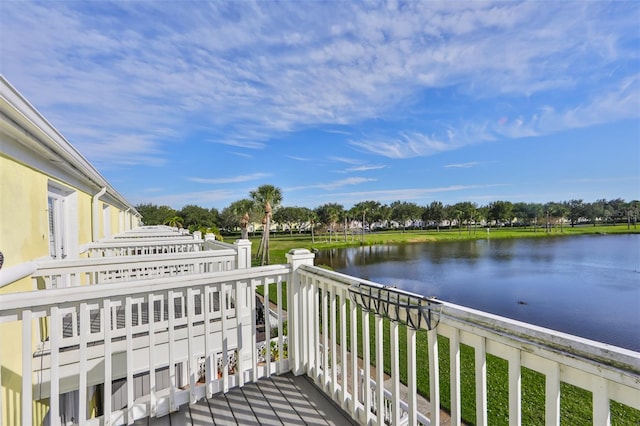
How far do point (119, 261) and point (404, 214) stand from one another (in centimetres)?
5587

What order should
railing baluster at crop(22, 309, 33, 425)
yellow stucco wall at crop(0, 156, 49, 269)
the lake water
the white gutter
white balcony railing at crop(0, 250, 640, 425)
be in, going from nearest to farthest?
white balcony railing at crop(0, 250, 640, 425)
railing baluster at crop(22, 309, 33, 425)
the white gutter
yellow stucco wall at crop(0, 156, 49, 269)
the lake water

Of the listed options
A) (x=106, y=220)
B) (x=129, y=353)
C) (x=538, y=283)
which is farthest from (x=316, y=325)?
(x=538, y=283)

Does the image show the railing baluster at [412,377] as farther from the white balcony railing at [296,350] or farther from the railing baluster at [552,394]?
the railing baluster at [552,394]

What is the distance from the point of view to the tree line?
4419 cm

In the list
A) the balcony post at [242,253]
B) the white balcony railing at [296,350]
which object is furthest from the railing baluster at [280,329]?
the balcony post at [242,253]

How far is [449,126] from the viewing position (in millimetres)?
21562

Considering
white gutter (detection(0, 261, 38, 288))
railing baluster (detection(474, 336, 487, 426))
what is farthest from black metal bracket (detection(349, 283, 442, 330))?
white gutter (detection(0, 261, 38, 288))

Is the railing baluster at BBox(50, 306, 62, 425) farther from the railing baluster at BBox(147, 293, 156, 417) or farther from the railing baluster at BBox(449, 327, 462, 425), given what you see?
the railing baluster at BBox(449, 327, 462, 425)

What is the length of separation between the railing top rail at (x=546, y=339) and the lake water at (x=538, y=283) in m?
12.2

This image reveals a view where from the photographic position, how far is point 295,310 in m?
2.41

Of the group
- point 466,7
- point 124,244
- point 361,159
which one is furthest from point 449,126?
point 124,244

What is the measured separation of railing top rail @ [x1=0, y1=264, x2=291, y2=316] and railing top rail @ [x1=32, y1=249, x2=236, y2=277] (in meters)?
1.44

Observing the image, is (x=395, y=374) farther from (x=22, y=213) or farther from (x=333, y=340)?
(x=22, y=213)

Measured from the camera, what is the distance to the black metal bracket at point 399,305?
51.7 inches
